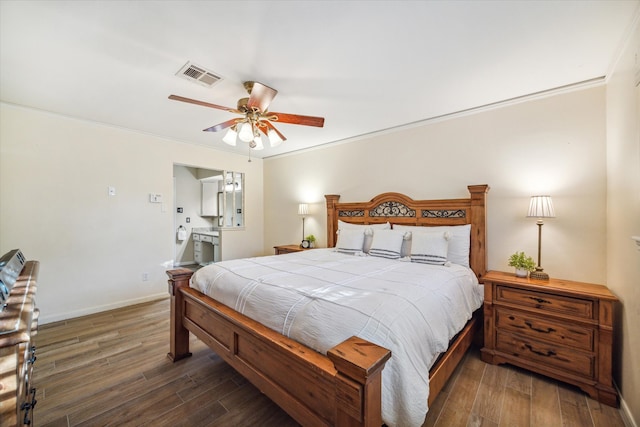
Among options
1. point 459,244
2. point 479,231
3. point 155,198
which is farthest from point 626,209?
point 155,198

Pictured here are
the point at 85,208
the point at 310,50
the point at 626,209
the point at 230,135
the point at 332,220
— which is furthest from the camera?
the point at 332,220

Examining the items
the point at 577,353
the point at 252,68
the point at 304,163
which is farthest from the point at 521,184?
the point at 304,163

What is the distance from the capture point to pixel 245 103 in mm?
2469

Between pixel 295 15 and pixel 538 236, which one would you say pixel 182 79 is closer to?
pixel 295 15

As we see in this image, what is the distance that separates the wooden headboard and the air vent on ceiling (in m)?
2.37

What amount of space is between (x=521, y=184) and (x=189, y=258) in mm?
6959

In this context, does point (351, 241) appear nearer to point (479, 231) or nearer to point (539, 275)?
point (479, 231)

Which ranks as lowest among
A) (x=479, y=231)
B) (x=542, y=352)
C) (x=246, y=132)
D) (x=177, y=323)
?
(x=542, y=352)

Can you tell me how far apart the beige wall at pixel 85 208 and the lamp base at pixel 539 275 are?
4.64m

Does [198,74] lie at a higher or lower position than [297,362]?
higher

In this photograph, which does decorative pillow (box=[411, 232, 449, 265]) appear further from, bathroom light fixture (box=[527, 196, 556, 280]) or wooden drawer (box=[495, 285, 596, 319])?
bathroom light fixture (box=[527, 196, 556, 280])

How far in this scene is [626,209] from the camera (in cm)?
183

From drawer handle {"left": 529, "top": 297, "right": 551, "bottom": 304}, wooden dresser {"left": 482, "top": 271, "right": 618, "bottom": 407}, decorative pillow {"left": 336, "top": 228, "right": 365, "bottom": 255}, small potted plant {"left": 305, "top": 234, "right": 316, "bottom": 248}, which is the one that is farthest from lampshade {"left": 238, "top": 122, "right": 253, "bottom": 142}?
drawer handle {"left": 529, "top": 297, "right": 551, "bottom": 304}

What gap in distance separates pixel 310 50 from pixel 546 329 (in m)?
Result: 2.89
